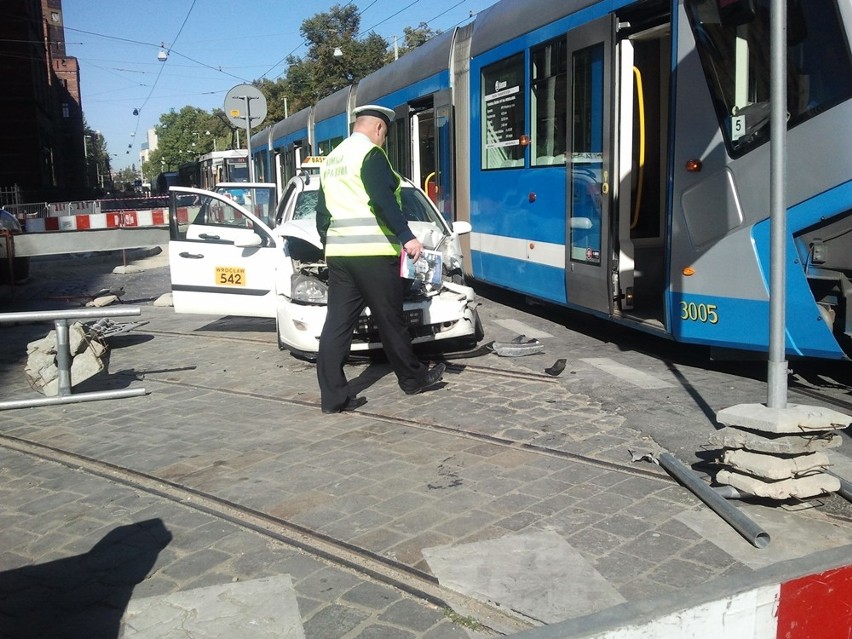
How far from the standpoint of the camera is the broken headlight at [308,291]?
749cm

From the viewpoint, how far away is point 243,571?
3580 millimetres

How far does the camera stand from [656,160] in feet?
27.6

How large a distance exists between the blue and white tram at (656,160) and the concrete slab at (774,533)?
1.94 metres

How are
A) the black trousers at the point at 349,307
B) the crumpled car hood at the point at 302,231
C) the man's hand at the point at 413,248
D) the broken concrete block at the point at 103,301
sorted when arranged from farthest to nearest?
the broken concrete block at the point at 103,301, the crumpled car hood at the point at 302,231, the black trousers at the point at 349,307, the man's hand at the point at 413,248

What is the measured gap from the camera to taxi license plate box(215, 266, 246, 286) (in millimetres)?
8891

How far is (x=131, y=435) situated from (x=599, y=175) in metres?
4.44

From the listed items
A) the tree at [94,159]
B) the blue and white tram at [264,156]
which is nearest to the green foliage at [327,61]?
the blue and white tram at [264,156]

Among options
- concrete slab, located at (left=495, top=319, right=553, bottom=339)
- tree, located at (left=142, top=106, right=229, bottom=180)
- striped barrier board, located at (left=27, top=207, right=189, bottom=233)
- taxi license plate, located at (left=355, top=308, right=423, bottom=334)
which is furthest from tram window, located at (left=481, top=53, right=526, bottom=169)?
tree, located at (left=142, top=106, right=229, bottom=180)

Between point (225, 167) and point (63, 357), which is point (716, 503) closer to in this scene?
point (63, 357)

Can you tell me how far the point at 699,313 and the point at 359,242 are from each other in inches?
101

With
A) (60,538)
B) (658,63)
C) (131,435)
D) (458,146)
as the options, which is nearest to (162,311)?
(458,146)

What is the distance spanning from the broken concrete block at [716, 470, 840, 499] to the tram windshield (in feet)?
7.90

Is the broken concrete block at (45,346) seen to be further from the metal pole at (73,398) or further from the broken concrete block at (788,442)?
the broken concrete block at (788,442)

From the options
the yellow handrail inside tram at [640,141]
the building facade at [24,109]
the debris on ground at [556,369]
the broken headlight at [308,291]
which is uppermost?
the building facade at [24,109]
